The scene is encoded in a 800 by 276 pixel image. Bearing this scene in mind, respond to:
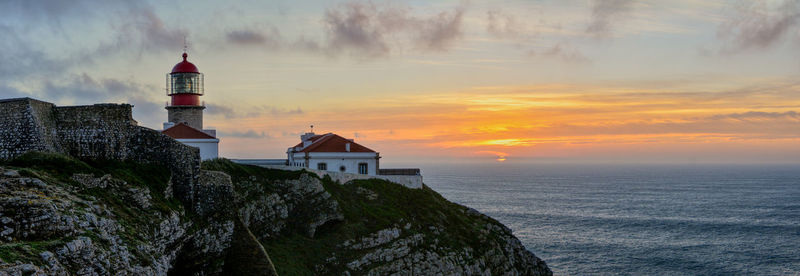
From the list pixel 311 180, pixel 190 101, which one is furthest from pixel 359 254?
pixel 190 101

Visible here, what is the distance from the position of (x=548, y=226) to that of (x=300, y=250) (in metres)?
61.3

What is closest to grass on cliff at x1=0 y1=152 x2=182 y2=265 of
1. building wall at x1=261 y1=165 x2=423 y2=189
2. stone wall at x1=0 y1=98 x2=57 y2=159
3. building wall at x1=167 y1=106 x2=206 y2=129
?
stone wall at x1=0 y1=98 x2=57 y2=159

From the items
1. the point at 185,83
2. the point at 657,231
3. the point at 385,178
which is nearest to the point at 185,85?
the point at 185,83

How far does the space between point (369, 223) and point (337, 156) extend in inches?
604

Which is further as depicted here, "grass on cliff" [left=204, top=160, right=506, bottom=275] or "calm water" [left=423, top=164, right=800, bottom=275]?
"calm water" [left=423, top=164, right=800, bottom=275]

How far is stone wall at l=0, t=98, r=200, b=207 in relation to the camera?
88.6 feet

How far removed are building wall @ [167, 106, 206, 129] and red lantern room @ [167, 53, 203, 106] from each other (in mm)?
513

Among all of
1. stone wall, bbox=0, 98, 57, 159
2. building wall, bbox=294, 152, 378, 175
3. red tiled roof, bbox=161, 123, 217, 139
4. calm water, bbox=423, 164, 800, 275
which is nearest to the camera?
stone wall, bbox=0, 98, 57, 159

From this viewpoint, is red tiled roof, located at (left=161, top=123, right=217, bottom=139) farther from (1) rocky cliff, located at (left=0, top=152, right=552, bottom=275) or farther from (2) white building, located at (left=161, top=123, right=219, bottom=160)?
(1) rocky cliff, located at (left=0, top=152, right=552, bottom=275)

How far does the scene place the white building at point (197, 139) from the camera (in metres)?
50.3

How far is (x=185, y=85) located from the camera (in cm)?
5900

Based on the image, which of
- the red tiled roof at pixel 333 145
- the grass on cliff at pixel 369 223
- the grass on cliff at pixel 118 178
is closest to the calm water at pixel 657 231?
the grass on cliff at pixel 369 223

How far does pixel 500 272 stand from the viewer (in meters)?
52.5

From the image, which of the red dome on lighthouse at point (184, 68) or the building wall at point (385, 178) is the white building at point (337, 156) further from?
the red dome on lighthouse at point (184, 68)
